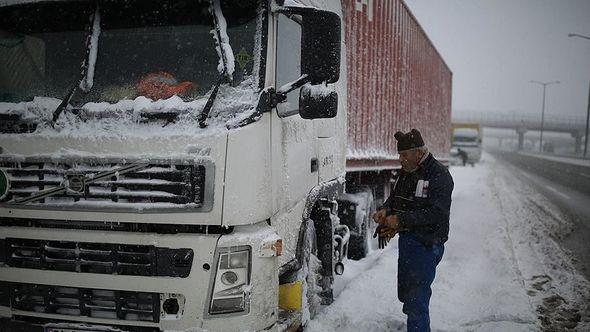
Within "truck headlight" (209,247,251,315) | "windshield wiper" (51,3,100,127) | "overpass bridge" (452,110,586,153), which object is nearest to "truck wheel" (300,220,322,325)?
"truck headlight" (209,247,251,315)

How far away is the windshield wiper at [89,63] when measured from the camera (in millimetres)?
2805

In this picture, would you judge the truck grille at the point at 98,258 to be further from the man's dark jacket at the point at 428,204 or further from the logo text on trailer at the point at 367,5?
the logo text on trailer at the point at 367,5

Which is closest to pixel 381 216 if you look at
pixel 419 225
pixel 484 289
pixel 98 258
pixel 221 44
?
pixel 419 225

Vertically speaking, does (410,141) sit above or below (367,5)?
below

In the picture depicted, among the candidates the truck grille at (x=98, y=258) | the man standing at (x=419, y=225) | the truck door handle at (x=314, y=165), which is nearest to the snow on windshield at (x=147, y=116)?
the truck grille at (x=98, y=258)

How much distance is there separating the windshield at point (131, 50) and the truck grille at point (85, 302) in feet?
3.83

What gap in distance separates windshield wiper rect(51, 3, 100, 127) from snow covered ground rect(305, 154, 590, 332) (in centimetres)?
257

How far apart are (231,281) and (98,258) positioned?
800mm

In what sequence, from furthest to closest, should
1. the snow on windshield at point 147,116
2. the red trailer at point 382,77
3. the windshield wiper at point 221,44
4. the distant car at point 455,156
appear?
1. the distant car at point 455,156
2. the red trailer at point 382,77
3. the windshield wiper at point 221,44
4. the snow on windshield at point 147,116

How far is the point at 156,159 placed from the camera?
8.20ft

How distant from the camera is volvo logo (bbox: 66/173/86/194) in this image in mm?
2561

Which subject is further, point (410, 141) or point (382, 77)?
point (382, 77)

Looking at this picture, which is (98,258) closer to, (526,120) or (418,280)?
(418,280)

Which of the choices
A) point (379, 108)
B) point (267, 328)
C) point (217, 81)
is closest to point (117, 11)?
point (217, 81)
